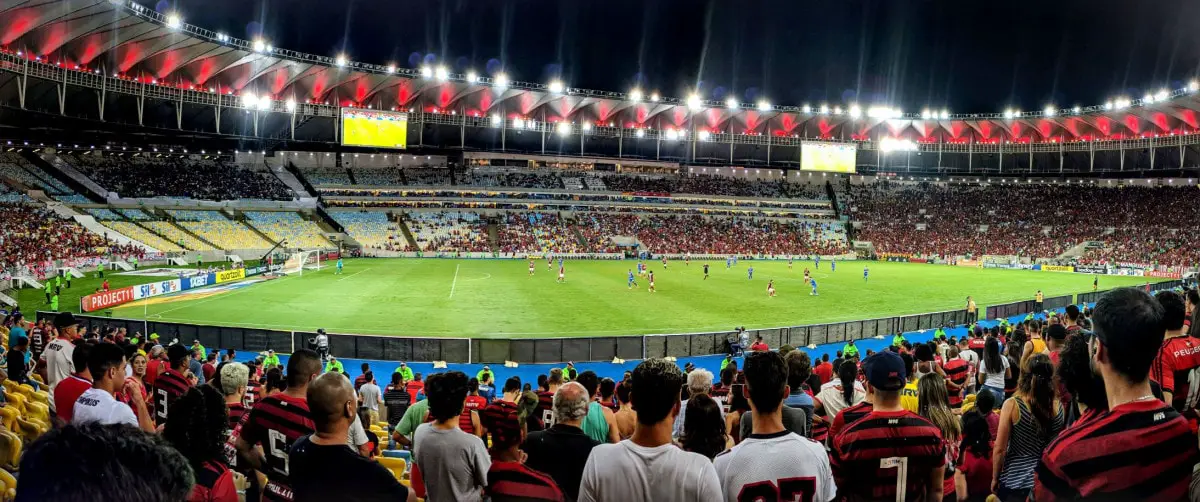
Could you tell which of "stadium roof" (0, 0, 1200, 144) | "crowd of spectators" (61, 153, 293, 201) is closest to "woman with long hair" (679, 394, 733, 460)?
"stadium roof" (0, 0, 1200, 144)

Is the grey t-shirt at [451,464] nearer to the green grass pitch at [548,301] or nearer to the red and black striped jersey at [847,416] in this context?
the red and black striped jersey at [847,416]

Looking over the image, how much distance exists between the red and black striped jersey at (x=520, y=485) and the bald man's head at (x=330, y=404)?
91cm

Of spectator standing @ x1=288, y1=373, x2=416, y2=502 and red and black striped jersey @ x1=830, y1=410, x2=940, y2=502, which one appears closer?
spectator standing @ x1=288, y1=373, x2=416, y2=502

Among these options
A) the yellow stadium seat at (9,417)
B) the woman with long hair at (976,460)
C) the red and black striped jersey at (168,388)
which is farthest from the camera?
the yellow stadium seat at (9,417)

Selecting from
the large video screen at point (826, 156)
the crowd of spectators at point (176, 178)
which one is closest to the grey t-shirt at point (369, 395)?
the crowd of spectators at point (176, 178)

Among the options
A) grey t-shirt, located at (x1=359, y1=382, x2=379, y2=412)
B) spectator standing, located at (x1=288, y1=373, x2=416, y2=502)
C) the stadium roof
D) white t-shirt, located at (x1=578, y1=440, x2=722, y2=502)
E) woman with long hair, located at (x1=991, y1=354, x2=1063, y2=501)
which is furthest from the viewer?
the stadium roof

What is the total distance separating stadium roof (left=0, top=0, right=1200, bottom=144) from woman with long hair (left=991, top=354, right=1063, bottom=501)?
5119 cm

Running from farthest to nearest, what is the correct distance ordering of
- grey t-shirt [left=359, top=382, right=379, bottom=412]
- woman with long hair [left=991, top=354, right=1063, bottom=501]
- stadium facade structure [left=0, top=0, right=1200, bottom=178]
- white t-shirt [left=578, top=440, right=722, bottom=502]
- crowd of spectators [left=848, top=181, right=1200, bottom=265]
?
crowd of spectators [left=848, top=181, right=1200, bottom=265] → stadium facade structure [left=0, top=0, right=1200, bottom=178] → grey t-shirt [left=359, top=382, right=379, bottom=412] → woman with long hair [left=991, top=354, right=1063, bottom=501] → white t-shirt [left=578, top=440, right=722, bottom=502]

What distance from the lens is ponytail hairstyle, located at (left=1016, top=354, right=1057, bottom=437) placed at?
4762 mm

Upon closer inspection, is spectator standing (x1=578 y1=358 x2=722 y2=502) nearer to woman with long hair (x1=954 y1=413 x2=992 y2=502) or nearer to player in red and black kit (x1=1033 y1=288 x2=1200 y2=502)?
player in red and black kit (x1=1033 y1=288 x2=1200 y2=502)

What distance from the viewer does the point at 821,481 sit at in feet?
10.7

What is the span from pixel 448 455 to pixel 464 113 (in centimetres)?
8160

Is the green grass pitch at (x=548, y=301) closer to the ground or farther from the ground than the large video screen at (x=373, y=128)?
closer to the ground

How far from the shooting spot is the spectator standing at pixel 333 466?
10.4 ft
